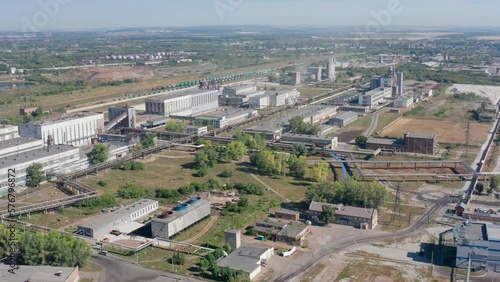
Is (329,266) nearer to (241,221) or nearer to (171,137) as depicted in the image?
(241,221)

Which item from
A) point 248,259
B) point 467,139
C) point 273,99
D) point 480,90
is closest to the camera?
point 248,259

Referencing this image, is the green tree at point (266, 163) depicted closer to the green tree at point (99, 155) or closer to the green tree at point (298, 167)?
the green tree at point (298, 167)

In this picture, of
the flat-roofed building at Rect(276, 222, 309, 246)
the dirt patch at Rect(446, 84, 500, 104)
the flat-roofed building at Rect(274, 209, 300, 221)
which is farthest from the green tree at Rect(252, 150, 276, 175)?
the dirt patch at Rect(446, 84, 500, 104)

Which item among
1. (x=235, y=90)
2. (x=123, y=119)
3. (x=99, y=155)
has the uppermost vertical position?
(x=235, y=90)

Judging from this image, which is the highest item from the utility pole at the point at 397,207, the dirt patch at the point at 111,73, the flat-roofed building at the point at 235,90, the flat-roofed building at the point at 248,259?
the dirt patch at the point at 111,73

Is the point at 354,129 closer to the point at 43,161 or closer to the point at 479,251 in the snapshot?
the point at 43,161

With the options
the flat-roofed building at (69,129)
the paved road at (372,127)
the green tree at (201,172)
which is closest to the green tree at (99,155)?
the flat-roofed building at (69,129)

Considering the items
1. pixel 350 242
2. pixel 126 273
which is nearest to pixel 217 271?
pixel 126 273

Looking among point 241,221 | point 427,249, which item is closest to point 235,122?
point 241,221
